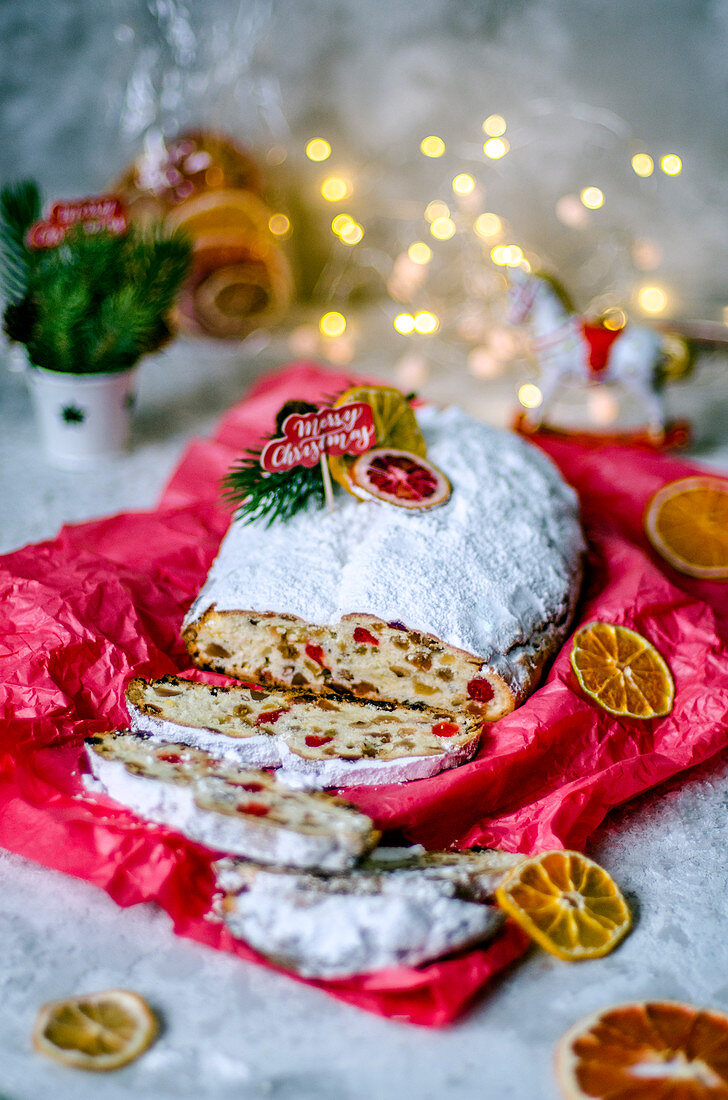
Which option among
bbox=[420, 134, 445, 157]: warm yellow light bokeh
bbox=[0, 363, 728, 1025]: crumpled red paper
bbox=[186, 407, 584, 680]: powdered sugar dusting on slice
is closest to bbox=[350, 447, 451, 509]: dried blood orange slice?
bbox=[186, 407, 584, 680]: powdered sugar dusting on slice

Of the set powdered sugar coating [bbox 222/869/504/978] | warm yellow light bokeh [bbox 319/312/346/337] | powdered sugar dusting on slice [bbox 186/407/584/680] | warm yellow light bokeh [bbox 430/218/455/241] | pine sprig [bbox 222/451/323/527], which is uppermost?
warm yellow light bokeh [bbox 430/218/455/241]

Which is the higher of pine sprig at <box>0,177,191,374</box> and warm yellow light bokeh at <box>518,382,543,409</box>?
pine sprig at <box>0,177,191,374</box>

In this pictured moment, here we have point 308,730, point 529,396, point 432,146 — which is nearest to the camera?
point 308,730

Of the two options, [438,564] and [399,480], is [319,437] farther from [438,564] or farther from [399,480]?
[438,564]

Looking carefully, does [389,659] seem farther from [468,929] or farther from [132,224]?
[132,224]

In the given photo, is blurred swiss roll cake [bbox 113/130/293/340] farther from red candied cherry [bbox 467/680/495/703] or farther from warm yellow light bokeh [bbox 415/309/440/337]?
red candied cherry [bbox 467/680/495/703]

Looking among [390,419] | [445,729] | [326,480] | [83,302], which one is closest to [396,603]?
[445,729]
